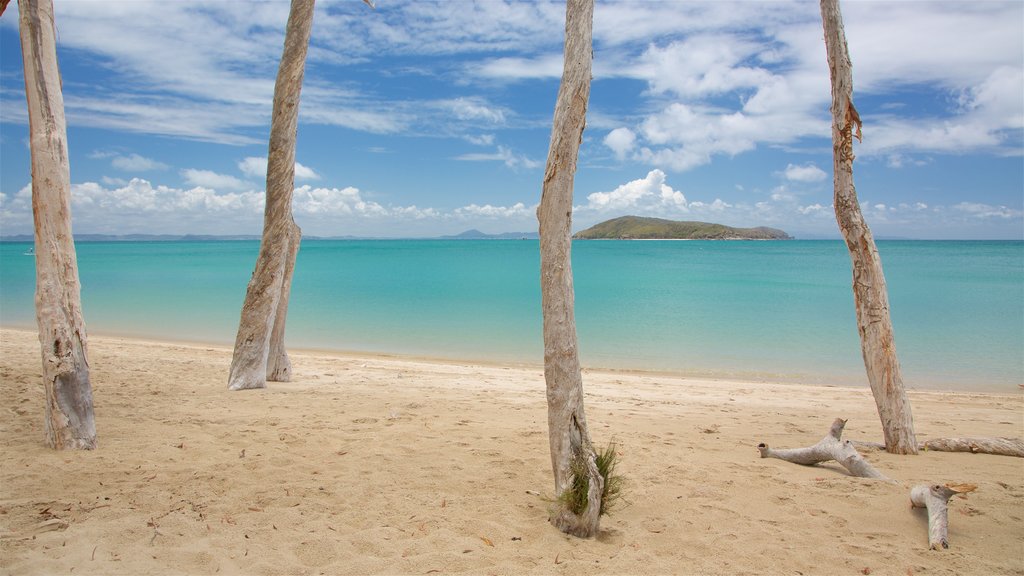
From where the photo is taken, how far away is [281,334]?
8.31 meters

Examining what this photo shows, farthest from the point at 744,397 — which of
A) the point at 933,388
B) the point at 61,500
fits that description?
the point at 61,500

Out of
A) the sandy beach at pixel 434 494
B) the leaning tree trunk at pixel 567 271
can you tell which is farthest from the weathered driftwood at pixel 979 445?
the leaning tree trunk at pixel 567 271

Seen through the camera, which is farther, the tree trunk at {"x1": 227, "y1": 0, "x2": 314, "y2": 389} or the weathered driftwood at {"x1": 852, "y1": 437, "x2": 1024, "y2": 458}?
the tree trunk at {"x1": 227, "y1": 0, "x2": 314, "y2": 389}

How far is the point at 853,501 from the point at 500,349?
1100cm

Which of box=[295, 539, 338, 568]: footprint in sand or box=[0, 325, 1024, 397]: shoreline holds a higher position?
box=[295, 539, 338, 568]: footprint in sand

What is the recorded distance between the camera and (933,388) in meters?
11.1

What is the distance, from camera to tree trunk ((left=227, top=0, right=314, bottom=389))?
7.16m

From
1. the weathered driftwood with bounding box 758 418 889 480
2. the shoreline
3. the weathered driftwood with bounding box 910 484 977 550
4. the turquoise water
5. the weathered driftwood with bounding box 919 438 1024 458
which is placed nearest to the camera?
the weathered driftwood with bounding box 910 484 977 550

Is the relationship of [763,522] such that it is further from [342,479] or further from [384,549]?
[342,479]

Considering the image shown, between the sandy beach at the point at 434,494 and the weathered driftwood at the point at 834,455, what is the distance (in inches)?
4.8

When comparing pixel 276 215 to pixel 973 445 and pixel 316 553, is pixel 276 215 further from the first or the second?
pixel 973 445

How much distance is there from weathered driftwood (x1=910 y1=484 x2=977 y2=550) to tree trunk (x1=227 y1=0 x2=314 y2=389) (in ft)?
21.4

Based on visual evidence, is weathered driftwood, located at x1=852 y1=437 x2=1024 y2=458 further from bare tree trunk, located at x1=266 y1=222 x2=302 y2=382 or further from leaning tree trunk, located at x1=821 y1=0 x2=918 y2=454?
bare tree trunk, located at x1=266 y1=222 x2=302 y2=382

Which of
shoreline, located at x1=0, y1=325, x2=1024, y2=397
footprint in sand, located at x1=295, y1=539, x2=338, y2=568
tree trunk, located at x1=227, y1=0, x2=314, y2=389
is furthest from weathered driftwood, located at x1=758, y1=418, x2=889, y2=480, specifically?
shoreline, located at x1=0, y1=325, x2=1024, y2=397
